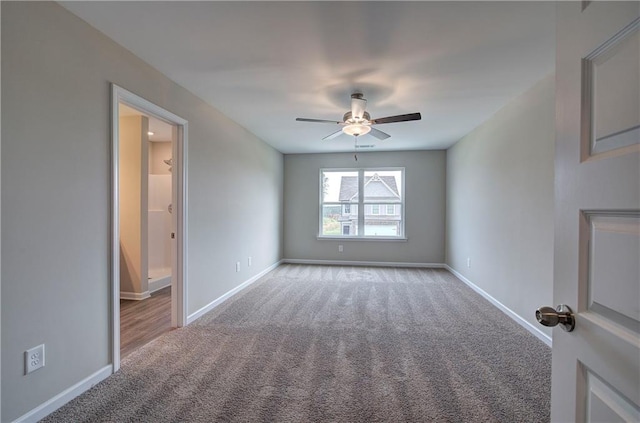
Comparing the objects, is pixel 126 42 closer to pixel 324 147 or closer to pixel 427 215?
pixel 324 147

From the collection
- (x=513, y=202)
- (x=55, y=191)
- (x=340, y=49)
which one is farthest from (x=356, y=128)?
(x=55, y=191)

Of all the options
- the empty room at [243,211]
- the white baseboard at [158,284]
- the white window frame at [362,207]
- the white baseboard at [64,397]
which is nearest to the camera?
the empty room at [243,211]

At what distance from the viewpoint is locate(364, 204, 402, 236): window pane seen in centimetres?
618

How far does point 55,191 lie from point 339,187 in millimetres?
5032

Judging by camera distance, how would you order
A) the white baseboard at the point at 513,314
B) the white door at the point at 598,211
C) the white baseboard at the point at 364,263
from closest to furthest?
the white door at the point at 598,211, the white baseboard at the point at 513,314, the white baseboard at the point at 364,263

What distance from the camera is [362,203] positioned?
628cm

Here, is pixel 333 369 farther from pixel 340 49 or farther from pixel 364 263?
pixel 364 263

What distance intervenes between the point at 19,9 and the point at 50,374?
6.55 feet

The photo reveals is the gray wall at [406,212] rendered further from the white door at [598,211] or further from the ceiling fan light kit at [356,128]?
the white door at [598,211]

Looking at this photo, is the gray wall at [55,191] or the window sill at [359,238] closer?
the gray wall at [55,191]

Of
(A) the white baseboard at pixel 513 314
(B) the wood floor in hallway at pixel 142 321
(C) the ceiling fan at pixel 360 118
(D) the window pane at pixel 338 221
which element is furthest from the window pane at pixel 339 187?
(B) the wood floor in hallway at pixel 142 321

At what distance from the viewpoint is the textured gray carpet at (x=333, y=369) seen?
177cm

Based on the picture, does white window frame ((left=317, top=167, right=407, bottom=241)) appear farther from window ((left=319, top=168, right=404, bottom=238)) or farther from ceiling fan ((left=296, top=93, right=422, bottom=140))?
ceiling fan ((left=296, top=93, right=422, bottom=140))

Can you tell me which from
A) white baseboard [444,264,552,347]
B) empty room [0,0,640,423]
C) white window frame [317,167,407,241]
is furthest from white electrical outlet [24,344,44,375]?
white window frame [317,167,407,241]
